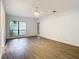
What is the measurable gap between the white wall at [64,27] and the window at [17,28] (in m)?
3.06

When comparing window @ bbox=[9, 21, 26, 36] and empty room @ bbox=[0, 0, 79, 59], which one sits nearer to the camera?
empty room @ bbox=[0, 0, 79, 59]

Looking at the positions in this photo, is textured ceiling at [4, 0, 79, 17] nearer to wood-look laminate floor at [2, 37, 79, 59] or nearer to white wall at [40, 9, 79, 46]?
white wall at [40, 9, 79, 46]

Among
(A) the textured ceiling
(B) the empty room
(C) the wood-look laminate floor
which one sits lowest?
(C) the wood-look laminate floor

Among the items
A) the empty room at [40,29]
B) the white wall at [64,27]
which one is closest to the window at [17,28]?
the empty room at [40,29]

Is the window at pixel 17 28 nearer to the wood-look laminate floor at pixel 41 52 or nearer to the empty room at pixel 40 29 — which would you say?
the empty room at pixel 40 29

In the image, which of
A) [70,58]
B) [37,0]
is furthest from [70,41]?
[37,0]

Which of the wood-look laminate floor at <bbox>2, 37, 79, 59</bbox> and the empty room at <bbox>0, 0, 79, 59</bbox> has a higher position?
the empty room at <bbox>0, 0, 79, 59</bbox>

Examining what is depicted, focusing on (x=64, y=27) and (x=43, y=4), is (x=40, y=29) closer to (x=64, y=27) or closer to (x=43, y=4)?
(x=64, y=27)

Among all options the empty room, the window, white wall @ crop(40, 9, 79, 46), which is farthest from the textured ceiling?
the window

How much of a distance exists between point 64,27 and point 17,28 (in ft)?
18.4

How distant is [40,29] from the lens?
8844 millimetres

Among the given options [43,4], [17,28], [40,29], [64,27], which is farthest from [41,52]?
[17,28]

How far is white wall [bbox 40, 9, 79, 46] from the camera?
15.0ft

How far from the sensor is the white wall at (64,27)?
458 centimetres
